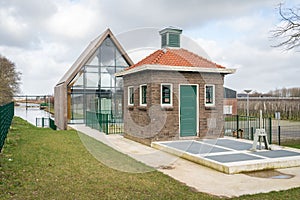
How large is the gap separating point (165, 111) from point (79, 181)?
5.91 m

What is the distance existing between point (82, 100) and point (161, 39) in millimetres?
9162

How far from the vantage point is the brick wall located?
11.6 meters

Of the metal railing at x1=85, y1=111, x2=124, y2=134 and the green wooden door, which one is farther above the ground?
the green wooden door

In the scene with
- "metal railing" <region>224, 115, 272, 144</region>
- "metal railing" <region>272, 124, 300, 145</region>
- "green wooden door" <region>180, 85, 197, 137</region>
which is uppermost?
"green wooden door" <region>180, 85, 197, 137</region>

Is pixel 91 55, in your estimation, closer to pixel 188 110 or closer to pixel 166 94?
pixel 166 94

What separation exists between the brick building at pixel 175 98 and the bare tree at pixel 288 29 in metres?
4.17

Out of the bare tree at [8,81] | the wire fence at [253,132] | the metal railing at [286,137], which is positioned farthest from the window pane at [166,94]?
the bare tree at [8,81]

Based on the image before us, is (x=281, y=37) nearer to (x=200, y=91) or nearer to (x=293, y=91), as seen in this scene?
(x=200, y=91)

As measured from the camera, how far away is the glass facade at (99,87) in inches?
832

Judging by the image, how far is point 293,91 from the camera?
48156 millimetres

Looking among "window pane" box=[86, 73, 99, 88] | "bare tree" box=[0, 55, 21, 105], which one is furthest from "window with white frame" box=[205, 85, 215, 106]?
"bare tree" box=[0, 55, 21, 105]

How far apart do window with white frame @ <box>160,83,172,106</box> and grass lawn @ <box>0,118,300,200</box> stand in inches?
127

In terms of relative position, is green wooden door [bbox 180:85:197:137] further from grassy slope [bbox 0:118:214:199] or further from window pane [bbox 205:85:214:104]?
grassy slope [bbox 0:118:214:199]

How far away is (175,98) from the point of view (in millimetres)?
11953
